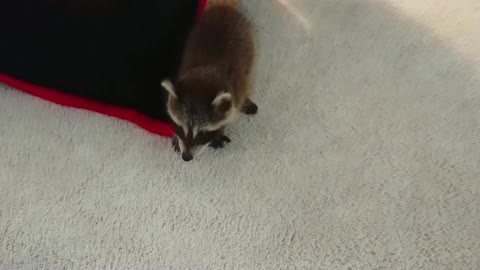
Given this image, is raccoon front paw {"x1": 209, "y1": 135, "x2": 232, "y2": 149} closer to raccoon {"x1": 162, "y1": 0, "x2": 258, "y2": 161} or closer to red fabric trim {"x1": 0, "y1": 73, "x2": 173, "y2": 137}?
raccoon {"x1": 162, "y1": 0, "x2": 258, "y2": 161}

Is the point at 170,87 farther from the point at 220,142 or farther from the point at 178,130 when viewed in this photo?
the point at 220,142

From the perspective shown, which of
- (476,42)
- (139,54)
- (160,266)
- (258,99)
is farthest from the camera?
(476,42)

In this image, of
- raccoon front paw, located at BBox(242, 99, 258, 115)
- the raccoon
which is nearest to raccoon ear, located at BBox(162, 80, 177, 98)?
the raccoon

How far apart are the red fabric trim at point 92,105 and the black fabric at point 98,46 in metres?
0.02

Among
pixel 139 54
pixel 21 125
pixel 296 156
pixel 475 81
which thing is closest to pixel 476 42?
pixel 475 81

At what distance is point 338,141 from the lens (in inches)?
53.5

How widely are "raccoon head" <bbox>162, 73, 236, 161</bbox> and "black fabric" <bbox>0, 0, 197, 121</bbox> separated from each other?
156 mm

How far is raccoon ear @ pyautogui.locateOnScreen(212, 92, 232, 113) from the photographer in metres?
1.12

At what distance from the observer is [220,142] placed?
1.33 meters

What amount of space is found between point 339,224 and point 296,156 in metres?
0.21

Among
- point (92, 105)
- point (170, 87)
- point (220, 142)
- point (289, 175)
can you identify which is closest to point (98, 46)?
point (92, 105)

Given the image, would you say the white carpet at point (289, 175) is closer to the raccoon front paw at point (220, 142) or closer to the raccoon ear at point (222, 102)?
the raccoon front paw at point (220, 142)

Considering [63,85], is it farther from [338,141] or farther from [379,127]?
[379,127]

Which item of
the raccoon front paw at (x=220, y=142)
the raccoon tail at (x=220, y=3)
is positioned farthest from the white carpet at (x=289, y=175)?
the raccoon tail at (x=220, y=3)
